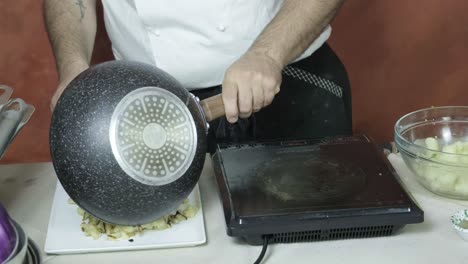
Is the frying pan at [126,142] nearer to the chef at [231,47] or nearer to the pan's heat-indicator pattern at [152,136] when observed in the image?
the pan's heat-indicator pattern at [152,136]

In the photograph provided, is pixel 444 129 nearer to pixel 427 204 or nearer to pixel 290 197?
pixel 427 204

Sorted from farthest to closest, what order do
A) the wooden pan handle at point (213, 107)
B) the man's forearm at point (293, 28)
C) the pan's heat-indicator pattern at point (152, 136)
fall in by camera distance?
the man's forearm at point (293, 28) < the wooden pan handle at point (213, 107) < the pan's heat-indicator pattern at point (152, 136)

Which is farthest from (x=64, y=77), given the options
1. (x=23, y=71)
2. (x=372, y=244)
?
(x=23, y=71)

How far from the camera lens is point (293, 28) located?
1.10 meters

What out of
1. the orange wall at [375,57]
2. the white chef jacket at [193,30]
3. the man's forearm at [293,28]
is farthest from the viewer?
the orange wall at [375,57]

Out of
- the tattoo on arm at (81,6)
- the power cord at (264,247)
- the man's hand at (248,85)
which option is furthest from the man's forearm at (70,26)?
the power cord at (264,247)

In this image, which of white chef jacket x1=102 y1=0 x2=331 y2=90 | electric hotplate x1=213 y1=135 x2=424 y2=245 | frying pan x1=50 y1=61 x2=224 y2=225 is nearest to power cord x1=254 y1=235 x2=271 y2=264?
electric hotplate x1=213 y1=135 x2=424 y2=245

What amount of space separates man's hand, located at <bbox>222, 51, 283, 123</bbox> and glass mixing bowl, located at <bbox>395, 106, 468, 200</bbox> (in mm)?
202

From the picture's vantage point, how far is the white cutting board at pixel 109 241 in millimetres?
854

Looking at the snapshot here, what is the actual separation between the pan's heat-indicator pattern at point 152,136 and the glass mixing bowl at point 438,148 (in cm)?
35

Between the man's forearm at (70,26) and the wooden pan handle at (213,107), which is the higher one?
the wooden pan handle at (213,107)

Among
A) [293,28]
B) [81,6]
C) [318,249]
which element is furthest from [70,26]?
[318,249]

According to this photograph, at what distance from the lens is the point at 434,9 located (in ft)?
5.63

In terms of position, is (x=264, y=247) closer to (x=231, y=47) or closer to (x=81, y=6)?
(x=231, y=47)
